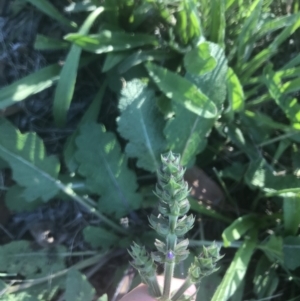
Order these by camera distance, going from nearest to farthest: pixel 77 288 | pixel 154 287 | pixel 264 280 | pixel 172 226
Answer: pixel 172 226
pixel 154 287
pixel 77 288
pixel 264 280

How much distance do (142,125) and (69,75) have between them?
0.21 metres

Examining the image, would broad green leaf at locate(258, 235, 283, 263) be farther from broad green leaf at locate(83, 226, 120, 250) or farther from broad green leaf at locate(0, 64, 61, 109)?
broad green leaf at locate(0, 64, 61, 109)

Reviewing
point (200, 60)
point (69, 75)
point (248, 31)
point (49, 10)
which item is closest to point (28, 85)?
point (69, 75)

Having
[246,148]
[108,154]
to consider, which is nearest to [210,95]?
[246,148]

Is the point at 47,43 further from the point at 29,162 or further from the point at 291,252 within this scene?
the point at 291,252

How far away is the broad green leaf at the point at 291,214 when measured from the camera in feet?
3.56

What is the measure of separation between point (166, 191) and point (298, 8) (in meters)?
0.98

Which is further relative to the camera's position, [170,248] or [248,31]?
[248,31]

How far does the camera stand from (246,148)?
1229 millimetres

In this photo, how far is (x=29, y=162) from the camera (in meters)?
1.17

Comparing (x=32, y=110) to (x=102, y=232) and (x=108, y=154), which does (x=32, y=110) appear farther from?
(x=102, y=232)

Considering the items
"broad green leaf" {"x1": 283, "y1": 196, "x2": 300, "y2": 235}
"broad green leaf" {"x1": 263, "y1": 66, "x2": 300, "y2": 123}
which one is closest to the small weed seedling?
"broad green leaf" {"x1": 283, "y1": 196, "x2": 300, "y2": 235}

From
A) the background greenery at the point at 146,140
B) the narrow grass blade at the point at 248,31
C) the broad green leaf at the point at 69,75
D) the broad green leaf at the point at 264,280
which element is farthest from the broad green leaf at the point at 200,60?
the broad green leaf at the point at 264,280

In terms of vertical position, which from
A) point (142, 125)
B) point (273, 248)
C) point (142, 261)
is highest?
point (142, 261)
